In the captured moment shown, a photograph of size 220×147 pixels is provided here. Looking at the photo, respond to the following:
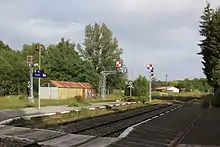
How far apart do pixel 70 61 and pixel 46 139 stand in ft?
264

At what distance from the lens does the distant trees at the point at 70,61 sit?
74.1 meters

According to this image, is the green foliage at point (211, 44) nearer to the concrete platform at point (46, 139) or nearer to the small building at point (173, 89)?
the concrete platform at point (46, 139)

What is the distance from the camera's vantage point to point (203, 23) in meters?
63.8

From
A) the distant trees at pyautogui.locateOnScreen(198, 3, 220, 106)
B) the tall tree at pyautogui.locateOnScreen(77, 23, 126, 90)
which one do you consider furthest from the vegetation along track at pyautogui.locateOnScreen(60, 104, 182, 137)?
the tall tree at pyautogui.locateOnScreen(77, 23, 126, 90)

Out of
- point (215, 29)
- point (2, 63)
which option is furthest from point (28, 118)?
point (2, 63)

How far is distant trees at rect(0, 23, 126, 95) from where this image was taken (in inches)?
2918

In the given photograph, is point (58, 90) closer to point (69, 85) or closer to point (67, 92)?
point (67, 92)

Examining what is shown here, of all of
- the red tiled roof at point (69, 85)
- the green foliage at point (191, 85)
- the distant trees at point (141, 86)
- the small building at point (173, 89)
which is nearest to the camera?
the distant trees at point (141, 86)

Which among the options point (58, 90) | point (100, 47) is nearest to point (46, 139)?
point (58, 90)

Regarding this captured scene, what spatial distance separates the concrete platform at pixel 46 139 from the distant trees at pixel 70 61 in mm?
57085

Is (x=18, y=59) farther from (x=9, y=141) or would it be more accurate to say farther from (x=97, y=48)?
(x=9, y=141)

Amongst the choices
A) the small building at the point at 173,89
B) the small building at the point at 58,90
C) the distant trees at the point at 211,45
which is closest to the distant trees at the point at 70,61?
the small building at the point at 58,90

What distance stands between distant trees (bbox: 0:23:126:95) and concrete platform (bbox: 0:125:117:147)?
57.1m

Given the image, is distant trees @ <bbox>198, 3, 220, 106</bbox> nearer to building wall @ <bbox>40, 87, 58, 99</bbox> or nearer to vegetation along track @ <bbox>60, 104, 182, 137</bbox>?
building wall @ <bbox>40, 87, 58, 99</bbox>
